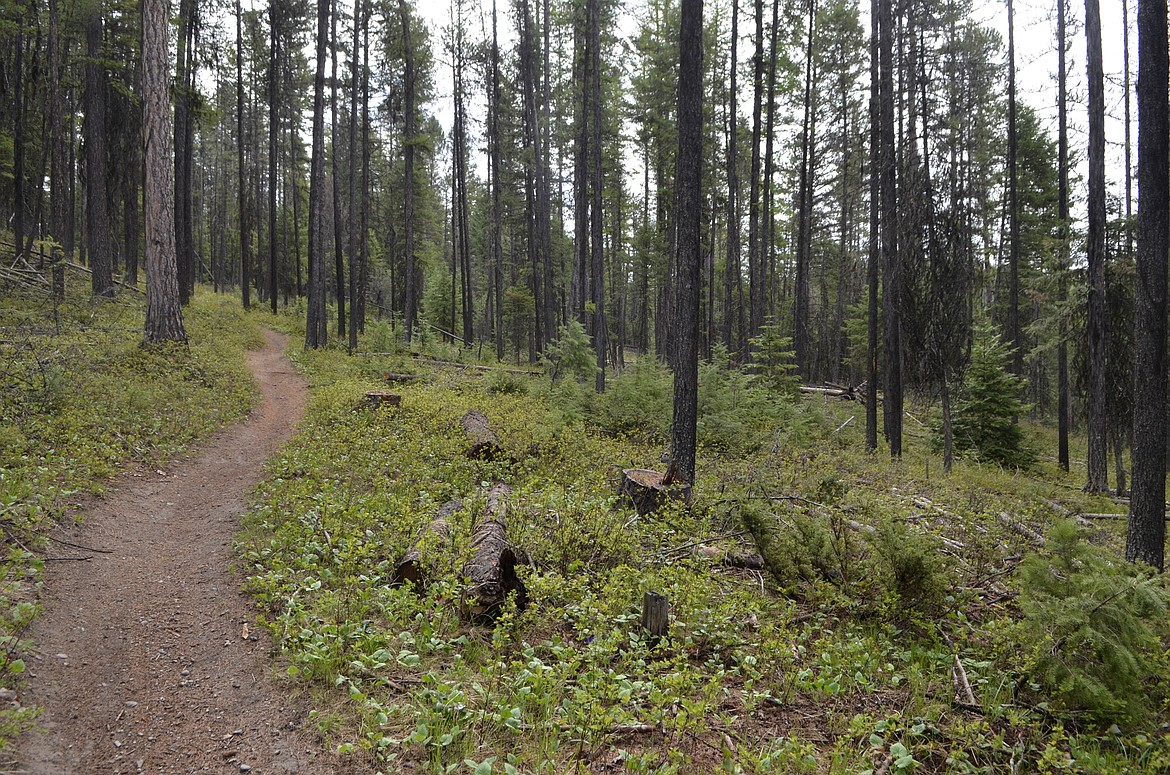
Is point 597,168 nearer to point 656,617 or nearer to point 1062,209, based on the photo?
point 1062,209

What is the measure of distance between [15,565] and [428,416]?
767cm

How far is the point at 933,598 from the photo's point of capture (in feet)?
16.8

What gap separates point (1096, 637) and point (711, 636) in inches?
99.1

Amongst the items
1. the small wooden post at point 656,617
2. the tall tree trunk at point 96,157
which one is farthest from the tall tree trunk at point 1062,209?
the tall tree trunk at point 96,157

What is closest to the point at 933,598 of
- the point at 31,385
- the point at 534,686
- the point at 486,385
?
the point at 534,686

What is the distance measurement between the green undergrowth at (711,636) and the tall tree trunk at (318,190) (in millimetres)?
14152

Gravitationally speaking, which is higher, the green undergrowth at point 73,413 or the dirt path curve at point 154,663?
the green undergrowth at point 73,413

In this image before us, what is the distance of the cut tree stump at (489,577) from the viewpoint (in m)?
4.71

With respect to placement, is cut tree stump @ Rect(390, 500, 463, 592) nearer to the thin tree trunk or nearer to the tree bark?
the tree bark

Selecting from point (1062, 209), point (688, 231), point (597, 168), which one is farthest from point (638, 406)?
point (1062, 209)

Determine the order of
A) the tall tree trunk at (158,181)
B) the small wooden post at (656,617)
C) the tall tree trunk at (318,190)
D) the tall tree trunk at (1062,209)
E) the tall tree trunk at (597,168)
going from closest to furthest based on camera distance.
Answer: the small wooden post at (656,617), the tall tree trunk at (158,181), the tall tree trunk at (1062,209), the tall tree trunk at (597,168), the tall tree trunk at (318,190)

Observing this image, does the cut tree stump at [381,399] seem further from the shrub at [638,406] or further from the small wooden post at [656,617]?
the small wooden post at [656,617]

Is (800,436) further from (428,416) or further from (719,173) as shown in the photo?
(719,173)

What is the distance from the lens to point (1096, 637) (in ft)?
12.0
